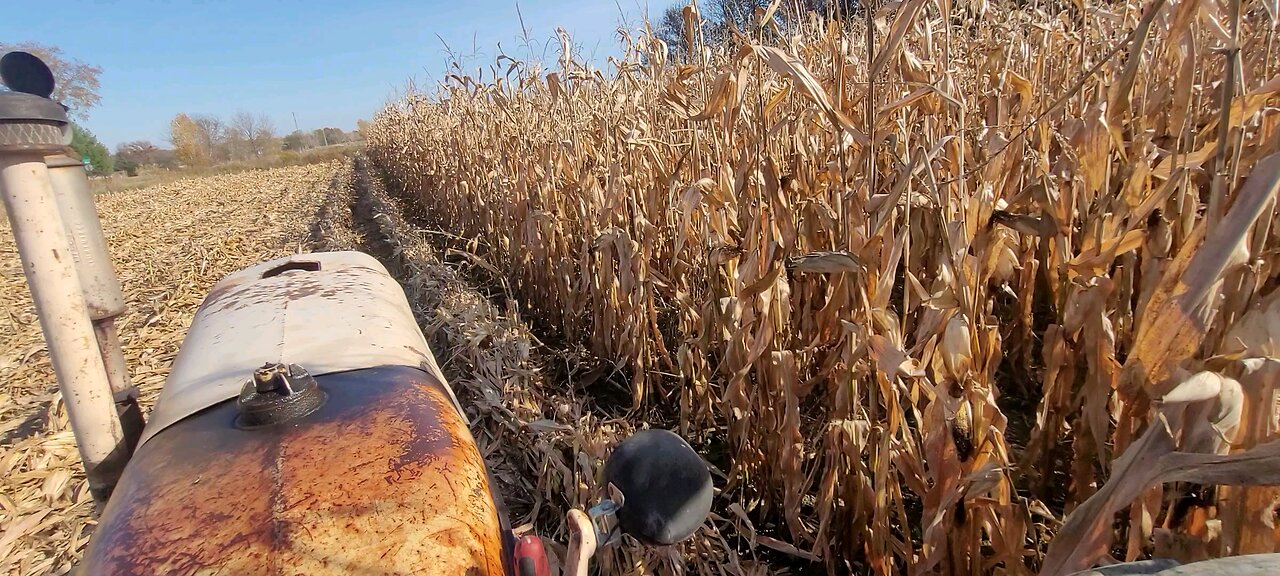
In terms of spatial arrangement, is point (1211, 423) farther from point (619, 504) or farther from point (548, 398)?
point (548, 398)

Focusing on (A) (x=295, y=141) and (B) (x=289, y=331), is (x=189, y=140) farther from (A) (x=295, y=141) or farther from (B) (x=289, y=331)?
(B) (x=289, y=331)

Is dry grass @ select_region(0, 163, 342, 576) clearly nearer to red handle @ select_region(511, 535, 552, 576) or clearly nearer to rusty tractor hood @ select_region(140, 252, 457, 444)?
rusty tractor hood @ select_region(140, 252, 457, 444)

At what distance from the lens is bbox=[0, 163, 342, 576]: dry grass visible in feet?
7.76

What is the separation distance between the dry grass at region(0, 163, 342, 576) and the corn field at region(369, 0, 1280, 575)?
1918mm

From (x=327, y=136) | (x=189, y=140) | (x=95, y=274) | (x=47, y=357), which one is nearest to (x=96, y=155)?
(x=189, y=140)

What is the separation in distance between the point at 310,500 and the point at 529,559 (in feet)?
1.02

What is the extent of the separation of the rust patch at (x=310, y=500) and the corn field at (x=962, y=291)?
2.80 feet

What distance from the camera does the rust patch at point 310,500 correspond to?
766 mm

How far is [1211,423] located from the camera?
0.79 metres

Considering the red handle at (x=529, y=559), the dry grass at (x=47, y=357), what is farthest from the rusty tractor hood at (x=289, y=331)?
the dry grass at (x=47, y=357)

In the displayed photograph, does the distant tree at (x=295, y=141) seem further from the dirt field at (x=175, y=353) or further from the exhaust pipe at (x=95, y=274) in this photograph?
the exhaust pipe at (x=95, y=274)

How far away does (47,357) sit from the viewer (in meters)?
4.09

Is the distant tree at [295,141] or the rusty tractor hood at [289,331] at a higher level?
the distant tree at [295,141]

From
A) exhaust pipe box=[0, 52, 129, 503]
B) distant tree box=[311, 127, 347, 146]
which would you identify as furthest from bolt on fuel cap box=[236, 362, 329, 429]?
distant tree box=[311, 127, 347, 146]
